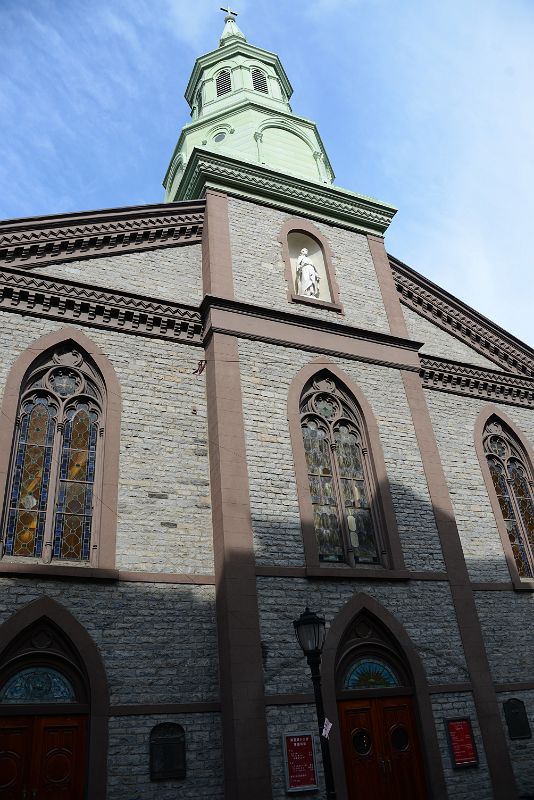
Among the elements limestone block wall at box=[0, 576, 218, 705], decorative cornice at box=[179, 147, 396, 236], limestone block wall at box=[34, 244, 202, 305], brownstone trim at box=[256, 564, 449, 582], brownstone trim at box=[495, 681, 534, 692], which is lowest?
brownstone trim at box=[495, 681, 534, 692]

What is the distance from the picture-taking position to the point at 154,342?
12.8 metres

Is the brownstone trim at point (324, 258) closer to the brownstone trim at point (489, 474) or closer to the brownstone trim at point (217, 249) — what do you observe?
the brownstone trim at point (217, 249)

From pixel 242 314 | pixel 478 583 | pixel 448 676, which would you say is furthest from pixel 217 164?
pixel 448 676

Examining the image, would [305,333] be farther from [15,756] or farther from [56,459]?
[15,756]

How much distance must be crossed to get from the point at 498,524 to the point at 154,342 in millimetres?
7802

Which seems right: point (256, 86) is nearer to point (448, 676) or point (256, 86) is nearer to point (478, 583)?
point (478, 583)

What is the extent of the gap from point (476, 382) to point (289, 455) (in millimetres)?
6081

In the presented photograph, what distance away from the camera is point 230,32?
25766 mm

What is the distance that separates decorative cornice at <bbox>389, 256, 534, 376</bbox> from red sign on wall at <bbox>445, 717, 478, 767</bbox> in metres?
9.08

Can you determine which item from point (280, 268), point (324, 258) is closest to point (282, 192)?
point (324, 258)

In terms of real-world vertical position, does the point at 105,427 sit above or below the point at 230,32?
below

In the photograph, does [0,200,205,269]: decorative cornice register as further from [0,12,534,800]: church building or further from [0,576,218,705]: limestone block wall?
[0,576,218,705]: limestone block wall

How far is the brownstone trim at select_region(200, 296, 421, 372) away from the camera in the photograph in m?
13.1

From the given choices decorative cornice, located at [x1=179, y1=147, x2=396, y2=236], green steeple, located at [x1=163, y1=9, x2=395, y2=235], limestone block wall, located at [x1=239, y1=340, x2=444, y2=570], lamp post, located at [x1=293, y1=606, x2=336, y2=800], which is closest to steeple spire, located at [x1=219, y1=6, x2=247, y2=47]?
green steeple, located at [x1=163, y1=9, x2=395, y2=235]
